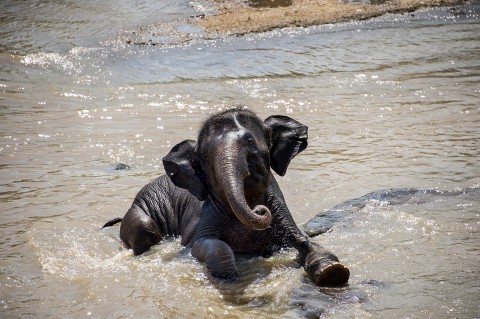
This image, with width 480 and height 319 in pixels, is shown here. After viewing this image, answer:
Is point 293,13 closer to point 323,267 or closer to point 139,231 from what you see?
point 139,231

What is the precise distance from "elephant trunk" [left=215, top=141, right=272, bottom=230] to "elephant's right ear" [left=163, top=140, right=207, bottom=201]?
548mm

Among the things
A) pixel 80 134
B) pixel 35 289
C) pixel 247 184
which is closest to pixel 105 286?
pixel 35 289

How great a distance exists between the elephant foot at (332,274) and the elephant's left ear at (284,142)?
1.36 meters

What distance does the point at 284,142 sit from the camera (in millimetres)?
8039

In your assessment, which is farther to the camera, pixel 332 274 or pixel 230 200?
pixel 332 274

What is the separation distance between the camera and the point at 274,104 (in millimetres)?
14398

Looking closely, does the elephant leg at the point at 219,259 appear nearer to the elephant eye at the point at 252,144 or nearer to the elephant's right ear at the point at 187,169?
the elephant's right ear at the point at 187,169

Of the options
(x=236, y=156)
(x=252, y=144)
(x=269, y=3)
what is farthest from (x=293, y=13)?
(x=236, y=156)

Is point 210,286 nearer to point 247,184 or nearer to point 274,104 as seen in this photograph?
point 247,184

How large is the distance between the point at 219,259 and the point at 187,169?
A: 103cm

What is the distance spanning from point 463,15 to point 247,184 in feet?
43.9

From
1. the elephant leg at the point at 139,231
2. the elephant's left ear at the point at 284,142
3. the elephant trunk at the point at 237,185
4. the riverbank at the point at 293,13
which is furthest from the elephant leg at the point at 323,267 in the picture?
the riverbank at the point at 293,13

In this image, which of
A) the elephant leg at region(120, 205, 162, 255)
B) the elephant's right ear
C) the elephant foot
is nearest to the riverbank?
the elephant leg at region(120, 205, 162, 255)

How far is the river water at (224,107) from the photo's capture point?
6926mm
